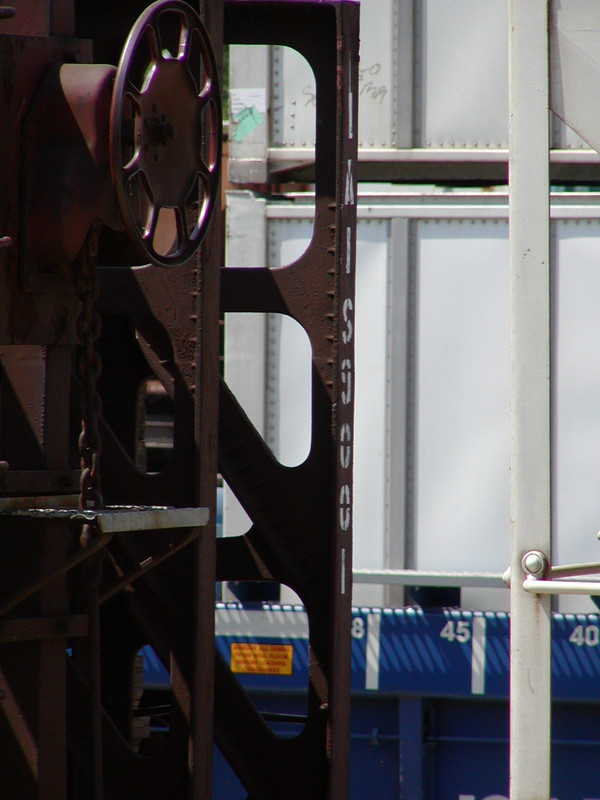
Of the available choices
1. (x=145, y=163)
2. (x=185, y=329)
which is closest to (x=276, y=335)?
(x=185, y=329)

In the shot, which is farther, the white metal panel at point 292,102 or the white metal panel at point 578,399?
the white metal panel at point 292,102

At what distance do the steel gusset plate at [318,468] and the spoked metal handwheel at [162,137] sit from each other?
815 mm

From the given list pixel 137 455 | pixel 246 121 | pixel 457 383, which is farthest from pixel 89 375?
pixel 246 121

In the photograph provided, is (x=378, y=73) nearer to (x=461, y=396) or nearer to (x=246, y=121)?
(x=246, y=121)

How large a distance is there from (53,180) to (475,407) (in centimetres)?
272

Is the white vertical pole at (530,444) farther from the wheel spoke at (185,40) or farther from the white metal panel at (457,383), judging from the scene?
the white metal panel at (457,383)

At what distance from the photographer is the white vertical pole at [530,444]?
196 cm

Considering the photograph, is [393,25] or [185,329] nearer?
[185,329]

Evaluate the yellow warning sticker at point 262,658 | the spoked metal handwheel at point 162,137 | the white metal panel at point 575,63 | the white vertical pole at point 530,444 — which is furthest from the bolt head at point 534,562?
the yellow warning sticker at point 262,658

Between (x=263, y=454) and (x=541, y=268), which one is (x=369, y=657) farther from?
(x=541, y=268)

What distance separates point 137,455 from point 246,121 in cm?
195

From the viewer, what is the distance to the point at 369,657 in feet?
15.1

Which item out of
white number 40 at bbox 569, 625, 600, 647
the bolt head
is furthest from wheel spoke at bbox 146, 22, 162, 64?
white number 40 at bbox 569, 625, 600, 647

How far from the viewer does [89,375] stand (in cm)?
255
